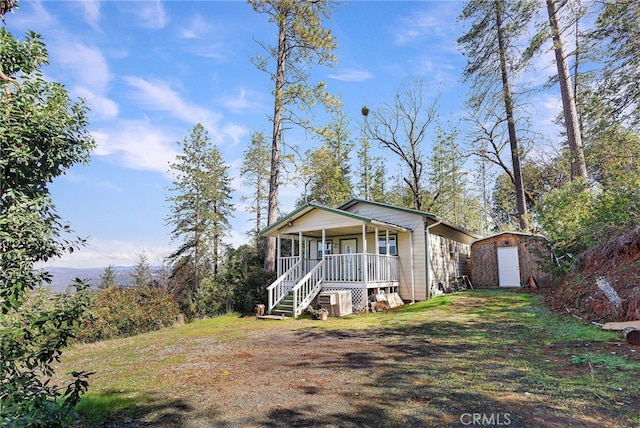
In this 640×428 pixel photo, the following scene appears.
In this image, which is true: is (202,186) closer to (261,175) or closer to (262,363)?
(261,175)

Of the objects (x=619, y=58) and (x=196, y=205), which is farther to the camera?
(x=196, y=205)

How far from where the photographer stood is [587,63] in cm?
1149

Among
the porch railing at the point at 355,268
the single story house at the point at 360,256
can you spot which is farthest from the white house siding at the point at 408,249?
the porch railing at the point at 355,268

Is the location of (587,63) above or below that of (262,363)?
above

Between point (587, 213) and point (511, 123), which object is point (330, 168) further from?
point (587, 213)

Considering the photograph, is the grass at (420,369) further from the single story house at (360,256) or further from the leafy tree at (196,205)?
the leafy tree at (196,205)

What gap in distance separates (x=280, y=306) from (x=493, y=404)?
9007 mm

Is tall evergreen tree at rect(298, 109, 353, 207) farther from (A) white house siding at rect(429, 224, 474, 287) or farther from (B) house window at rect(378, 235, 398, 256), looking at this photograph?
(A) white house siding at rect(429, 224, 474, 287)

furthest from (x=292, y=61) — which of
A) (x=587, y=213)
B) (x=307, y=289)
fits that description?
(x=587, y=213)

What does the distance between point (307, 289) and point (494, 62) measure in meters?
16.2

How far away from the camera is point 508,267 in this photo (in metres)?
16.0

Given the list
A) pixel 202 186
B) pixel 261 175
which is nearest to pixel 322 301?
pixel 202 186

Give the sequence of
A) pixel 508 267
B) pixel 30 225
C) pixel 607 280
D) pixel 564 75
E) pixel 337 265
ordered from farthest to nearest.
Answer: pixel 508 267, pixel 564 75, pixel 337 265, pixel 607 280, pixel 30 225

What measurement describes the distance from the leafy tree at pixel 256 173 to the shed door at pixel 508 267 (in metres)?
16.2
